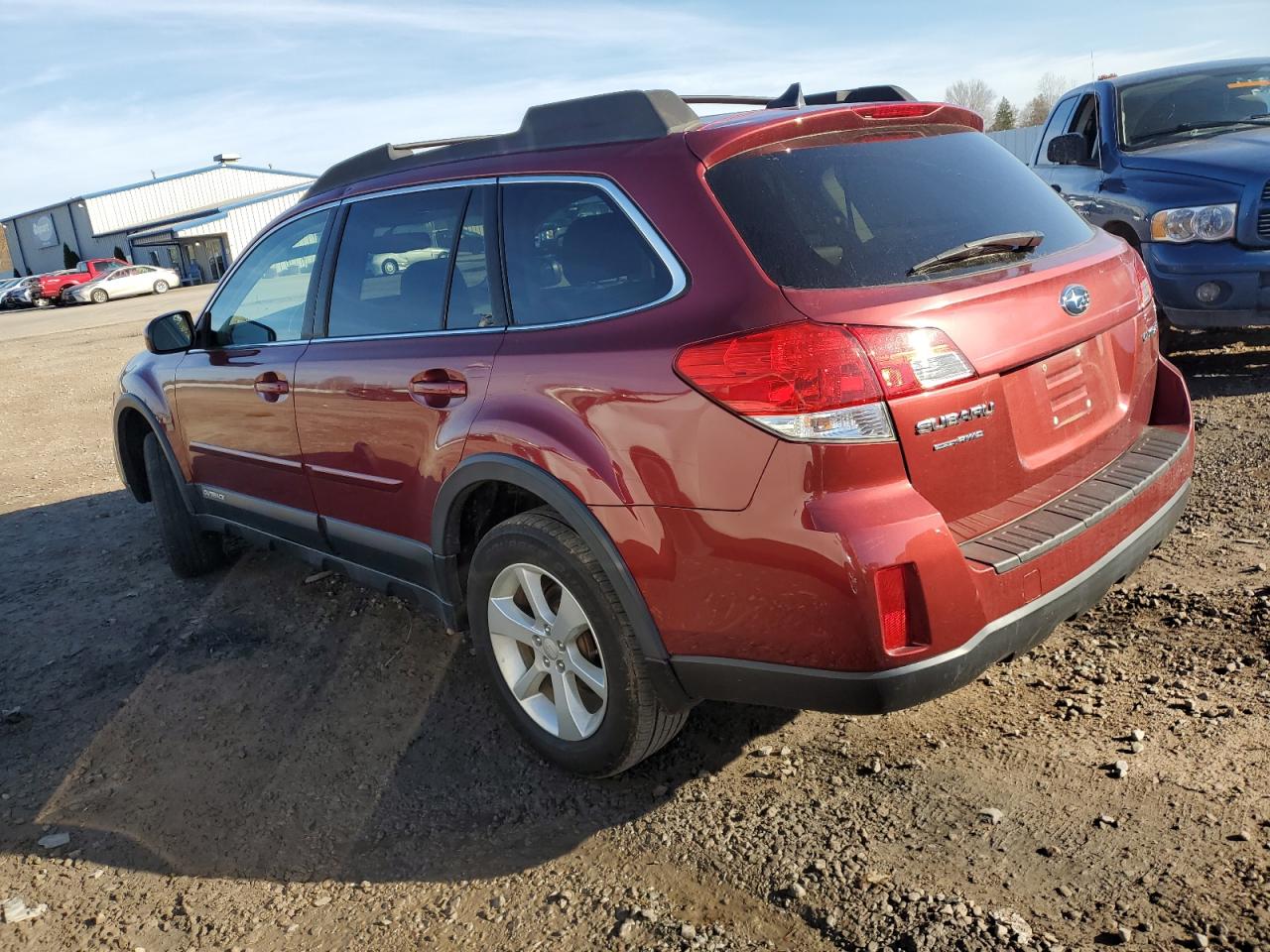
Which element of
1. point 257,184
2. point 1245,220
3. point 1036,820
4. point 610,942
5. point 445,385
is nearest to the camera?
point 610,942

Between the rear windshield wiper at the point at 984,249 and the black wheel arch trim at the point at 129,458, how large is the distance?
3.87 m

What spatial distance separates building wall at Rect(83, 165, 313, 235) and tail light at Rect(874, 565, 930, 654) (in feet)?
205

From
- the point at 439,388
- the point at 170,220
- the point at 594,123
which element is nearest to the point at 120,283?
the point at 170,220

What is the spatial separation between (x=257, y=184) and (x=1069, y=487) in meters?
69.8

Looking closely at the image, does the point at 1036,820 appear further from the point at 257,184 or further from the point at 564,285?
the point at 257,184

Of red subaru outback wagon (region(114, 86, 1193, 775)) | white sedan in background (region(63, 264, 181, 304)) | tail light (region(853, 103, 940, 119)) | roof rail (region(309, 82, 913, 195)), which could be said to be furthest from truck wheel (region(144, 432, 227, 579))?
white sedan in background (region(63, 264, 181, 304))

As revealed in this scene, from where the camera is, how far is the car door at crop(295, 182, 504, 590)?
321 cm

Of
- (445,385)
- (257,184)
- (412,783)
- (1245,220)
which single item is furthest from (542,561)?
(257,184)

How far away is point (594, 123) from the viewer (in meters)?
2.96

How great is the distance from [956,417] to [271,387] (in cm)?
280

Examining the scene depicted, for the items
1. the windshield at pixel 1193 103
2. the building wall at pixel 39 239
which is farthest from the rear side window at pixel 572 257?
the building wall at pixel 39 239

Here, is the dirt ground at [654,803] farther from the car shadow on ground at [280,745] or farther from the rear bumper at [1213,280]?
the rear bumper at [1213,280]

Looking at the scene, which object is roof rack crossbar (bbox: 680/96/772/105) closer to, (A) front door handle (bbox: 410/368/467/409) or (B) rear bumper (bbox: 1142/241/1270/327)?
(A) front door handle (bbox: 410/368/467/409)

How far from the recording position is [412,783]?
3.28 metres
